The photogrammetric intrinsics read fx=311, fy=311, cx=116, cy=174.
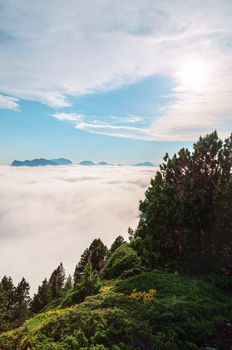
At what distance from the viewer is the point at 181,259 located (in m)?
22.6

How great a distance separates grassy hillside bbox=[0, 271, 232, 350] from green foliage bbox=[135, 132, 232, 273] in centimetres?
606

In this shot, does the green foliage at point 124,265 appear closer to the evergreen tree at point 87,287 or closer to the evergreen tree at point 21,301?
the evergreen tree at point 87,287

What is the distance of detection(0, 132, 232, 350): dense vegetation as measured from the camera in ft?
38.1

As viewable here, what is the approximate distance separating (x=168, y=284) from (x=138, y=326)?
639 centimetres

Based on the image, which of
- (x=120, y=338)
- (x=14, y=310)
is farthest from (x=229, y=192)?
(x=14, y=310)

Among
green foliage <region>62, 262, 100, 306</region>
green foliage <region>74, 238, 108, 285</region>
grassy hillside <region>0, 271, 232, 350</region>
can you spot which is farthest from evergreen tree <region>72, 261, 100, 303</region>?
green foliage <region>74, 238, 108, 285</region>

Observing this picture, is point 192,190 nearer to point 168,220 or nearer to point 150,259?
point 168,220

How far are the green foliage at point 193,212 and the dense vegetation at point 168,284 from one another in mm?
71

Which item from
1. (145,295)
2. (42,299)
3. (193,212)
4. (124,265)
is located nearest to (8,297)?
(42,299)

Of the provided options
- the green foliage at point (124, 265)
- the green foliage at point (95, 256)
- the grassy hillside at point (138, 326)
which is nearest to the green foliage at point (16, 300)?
the green foliage at point (95, 256)

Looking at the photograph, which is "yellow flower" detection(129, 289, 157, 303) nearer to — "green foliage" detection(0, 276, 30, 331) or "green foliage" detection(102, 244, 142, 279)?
"green foliage" detection(102, 244, 142, 279)

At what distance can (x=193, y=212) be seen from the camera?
76.4 ft

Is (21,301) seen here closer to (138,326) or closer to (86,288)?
(86,288)

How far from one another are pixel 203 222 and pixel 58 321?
45.4ft
